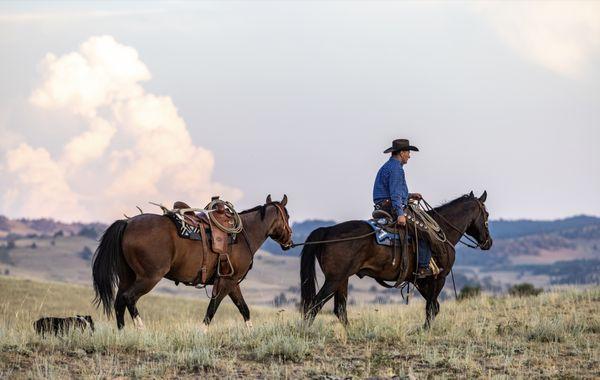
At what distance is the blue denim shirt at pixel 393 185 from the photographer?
13953 mm

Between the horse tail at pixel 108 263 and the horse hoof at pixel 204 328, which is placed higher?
the horse tail at pixel 108 263

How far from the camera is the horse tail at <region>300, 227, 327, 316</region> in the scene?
45.3 ft

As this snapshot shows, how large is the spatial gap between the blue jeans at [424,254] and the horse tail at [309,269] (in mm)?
1528

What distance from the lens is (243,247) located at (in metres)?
14.3

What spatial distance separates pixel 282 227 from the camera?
1484 centimetres

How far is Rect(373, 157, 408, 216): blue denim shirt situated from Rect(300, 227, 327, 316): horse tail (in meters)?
1.10

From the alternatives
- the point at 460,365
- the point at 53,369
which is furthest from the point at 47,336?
the point at 460,365

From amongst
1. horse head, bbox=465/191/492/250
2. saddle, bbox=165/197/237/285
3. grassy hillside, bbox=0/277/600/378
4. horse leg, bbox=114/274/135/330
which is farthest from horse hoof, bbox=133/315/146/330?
horse head, bbox=465/191/492/250

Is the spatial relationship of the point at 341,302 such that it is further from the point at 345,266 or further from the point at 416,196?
the point at 416,196

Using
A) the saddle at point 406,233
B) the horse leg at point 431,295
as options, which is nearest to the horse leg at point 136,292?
the saddle at point 406,233

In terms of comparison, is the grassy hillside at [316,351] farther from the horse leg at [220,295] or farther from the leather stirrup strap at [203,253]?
the leather stirrup strap at [203,253]

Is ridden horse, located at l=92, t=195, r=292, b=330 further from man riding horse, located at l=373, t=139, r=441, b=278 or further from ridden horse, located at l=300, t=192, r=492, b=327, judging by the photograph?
man riding horse, located at l=373, t=139, r=441, b=278

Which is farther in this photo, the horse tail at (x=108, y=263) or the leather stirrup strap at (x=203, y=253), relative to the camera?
the leather stirrup strap at (x=203, y=253)


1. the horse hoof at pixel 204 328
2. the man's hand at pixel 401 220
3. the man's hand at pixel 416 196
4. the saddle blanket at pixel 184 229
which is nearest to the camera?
the horse hoof at pixel 204 328
